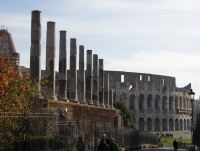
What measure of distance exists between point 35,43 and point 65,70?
4.67m

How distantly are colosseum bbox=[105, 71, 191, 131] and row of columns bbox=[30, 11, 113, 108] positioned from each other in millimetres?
30913

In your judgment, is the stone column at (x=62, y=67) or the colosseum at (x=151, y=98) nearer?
the stone column at (x=62, y=67)

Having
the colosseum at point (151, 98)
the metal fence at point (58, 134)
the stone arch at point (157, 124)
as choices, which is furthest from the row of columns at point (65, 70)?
the stone arch at point (157, 124)

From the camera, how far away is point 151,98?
72.8 m

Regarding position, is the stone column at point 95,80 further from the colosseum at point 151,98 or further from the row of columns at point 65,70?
Answer: the colosseum at point 151,98

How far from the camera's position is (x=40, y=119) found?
13.1 metres

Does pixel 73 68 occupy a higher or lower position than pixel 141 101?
higher

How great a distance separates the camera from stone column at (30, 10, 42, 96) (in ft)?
60.7

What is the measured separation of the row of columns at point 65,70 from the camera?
61.0ft

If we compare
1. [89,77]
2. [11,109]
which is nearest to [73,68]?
[89,77]

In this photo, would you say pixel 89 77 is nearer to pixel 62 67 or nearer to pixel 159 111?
pixel 62 67

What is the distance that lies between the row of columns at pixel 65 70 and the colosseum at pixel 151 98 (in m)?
30.9

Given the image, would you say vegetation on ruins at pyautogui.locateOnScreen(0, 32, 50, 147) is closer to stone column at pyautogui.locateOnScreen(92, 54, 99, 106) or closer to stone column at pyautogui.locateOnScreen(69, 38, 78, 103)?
stone column at pyautogui.locateOnScreen(69, 38, 78, 103)

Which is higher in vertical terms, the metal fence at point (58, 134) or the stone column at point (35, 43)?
the stone column at point (35, 43)
